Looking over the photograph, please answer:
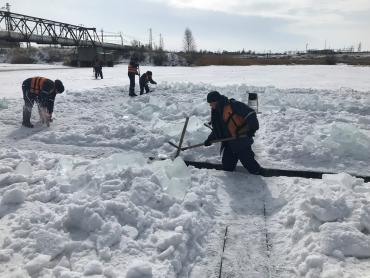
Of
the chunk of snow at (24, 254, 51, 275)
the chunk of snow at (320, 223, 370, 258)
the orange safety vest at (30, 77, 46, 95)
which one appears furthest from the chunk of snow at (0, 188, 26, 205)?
the orange safety vest at (30, 77, 46, 95)

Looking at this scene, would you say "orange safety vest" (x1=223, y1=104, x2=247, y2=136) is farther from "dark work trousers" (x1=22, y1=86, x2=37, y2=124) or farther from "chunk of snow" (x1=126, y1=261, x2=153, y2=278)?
"dark work trousers" (x1=22, y1=86, x2=37, y2=124)

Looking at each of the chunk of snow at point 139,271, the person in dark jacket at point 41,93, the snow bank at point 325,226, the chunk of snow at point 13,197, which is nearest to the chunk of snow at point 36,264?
the chunk of snow at point 139,271

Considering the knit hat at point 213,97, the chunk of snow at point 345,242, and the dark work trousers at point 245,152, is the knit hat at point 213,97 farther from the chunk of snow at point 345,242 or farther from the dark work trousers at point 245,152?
the chunk of snow at point 345,242

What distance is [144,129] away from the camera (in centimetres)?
834

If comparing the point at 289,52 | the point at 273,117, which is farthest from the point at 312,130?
the point at 289,52

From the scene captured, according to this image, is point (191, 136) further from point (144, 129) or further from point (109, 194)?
point (109, 194)

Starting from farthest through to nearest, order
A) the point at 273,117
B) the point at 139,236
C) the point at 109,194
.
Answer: the point at 273,117 → the point at 109,194 → the point at 139,236

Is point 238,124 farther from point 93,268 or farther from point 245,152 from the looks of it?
point 93,268

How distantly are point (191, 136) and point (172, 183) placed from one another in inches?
105

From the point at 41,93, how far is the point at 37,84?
0.86 ft

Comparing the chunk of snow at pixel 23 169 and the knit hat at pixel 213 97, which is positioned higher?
the knit hat at pixel 213 97

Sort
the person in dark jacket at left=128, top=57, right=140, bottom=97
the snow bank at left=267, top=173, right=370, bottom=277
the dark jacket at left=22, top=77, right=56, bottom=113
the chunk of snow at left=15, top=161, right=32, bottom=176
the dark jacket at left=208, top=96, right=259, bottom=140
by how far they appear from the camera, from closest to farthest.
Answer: the snow bank at left=267, top=173, right=370, bottom=277
the chunk of snow at left=15, top=161, right=32, bottom=176
the dark jacket at left=208, top=96, right=259, bottom=140
the dark jacket at left=22, top=77, right=56, bottom=113
the person in dark jacket at left=128, top=57, right=140, bottom=97

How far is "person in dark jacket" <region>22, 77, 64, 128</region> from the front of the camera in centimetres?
884

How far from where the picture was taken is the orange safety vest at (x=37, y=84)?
8867 millimetres
